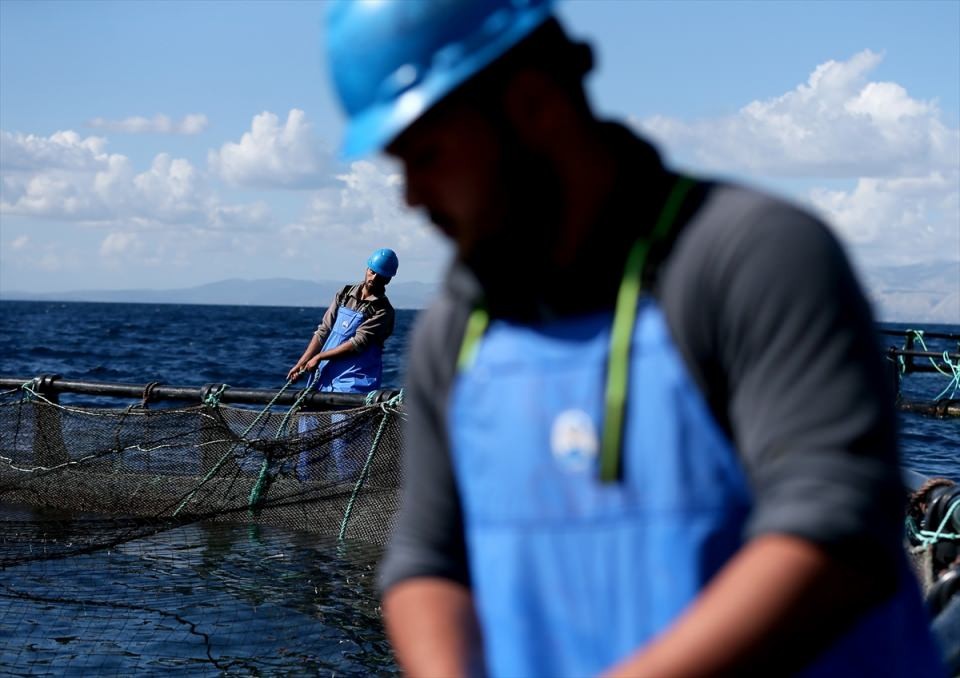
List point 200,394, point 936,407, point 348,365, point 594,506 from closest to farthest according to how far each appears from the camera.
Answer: point 594,506 < point 200,394 < point 348,365 < point 936,407

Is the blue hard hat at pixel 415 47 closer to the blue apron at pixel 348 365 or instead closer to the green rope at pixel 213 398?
the green rope at pixel 213 398

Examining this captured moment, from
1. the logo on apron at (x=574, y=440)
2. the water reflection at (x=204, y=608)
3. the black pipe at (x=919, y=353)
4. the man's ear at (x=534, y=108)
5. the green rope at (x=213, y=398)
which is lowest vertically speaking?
the water reflection at (x=204, y=608)

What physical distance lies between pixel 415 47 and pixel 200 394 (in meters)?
8.03

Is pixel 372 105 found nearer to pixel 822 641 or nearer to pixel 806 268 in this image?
pixel 806 268

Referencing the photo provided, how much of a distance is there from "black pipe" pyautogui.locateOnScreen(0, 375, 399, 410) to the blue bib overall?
7.00 meters

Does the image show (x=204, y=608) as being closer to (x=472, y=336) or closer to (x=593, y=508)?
(x=472, y=336)

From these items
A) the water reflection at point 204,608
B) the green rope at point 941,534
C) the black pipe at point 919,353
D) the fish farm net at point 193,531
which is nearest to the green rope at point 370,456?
the fish farm net at point 193,531

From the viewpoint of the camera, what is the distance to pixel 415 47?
1.42 m

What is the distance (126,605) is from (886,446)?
671cm

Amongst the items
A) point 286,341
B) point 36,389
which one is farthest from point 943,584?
point 286,341

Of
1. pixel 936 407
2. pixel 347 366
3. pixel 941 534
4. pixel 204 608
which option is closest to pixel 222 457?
pixel 204 608

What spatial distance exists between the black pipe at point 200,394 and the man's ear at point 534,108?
7073 millimetres

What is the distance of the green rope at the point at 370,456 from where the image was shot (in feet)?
27.0

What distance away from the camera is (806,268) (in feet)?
4.10
